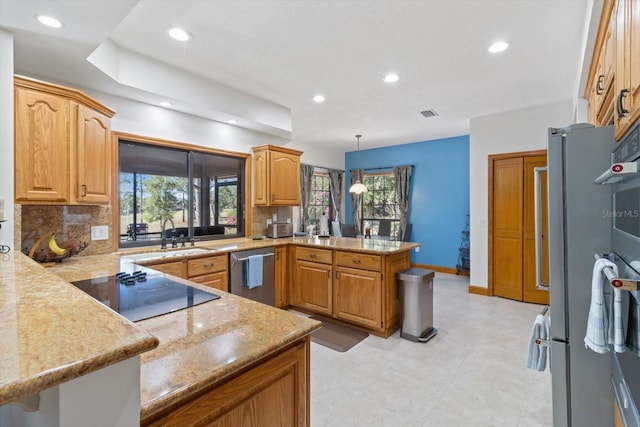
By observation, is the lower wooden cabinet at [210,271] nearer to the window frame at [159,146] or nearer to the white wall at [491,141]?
the window frame at [159,146]

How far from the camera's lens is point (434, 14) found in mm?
2246

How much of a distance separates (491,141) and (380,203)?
3029mm

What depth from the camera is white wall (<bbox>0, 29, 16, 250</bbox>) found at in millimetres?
1965

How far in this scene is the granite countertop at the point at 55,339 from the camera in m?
0.51

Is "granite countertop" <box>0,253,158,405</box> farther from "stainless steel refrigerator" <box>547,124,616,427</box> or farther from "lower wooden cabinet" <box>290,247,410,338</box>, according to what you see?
"lower wooden cabinet" <box>290,247,410,338</box>

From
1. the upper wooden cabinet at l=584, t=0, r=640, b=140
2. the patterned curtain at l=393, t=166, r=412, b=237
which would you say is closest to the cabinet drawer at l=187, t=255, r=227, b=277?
the upper wooden cabinet at l=584, t=0, r=640, b=140

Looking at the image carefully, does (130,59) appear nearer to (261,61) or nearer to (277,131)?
(261,61)

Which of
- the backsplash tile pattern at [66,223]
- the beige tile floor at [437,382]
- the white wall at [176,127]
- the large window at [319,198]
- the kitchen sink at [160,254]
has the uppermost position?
the white wall at [176,127]

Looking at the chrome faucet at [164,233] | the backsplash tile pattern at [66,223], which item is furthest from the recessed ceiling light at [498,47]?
the backsplash tile pattern at [66,223]

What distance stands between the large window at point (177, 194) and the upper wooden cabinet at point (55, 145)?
0.71 meters

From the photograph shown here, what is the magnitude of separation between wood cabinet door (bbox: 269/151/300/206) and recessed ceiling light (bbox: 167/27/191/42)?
1.86 meters

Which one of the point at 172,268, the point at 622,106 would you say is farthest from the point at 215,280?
the point at 622,106

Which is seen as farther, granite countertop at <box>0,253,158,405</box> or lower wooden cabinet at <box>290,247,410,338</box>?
lower wooden cabinet at <box>290,247,410,338</box>

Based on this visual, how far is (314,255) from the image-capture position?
12.2ft
